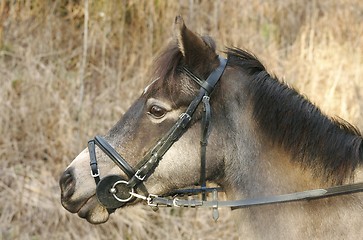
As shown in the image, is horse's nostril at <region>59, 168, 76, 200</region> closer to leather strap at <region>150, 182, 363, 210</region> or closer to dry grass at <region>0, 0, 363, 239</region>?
leather strap at <region>150, 182, 363, 210</region>

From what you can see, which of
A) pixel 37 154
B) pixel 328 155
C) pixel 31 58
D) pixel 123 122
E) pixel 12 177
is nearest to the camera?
pixel 328 155

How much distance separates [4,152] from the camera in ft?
26.6

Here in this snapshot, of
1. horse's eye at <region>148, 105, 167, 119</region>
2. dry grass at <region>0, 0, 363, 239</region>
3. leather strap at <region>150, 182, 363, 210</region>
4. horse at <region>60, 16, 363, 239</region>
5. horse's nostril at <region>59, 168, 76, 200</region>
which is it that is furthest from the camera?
dry grass at <region>0, 0, 363, 239</region>

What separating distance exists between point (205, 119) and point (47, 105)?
549cm

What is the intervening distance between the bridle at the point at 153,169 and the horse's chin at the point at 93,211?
5 cm

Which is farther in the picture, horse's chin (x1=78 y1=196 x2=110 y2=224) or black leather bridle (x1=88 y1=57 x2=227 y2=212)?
horse's chin (x1=78 y1=196 x2=110 y2=224)

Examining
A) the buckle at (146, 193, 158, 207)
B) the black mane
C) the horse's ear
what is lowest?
the buckle at (146, 193, 158, 207)

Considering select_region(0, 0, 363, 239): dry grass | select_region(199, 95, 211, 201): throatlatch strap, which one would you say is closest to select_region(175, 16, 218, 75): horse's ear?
select_region(199, 95, 211, 201): throatlatch strap

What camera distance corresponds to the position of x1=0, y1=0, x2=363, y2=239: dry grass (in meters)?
7.15

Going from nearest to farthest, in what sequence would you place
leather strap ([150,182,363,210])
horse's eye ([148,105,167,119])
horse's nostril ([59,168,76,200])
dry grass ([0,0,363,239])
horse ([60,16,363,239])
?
leather strap ([150,182,363,210]) < horse ([60,16,363,239]) < horse's eye ([148,105,167,119]) < horse's nostril ([59,168,76,200]) < dry grass ([0,0,363,239])

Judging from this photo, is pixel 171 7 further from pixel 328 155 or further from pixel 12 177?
pixel 328 155

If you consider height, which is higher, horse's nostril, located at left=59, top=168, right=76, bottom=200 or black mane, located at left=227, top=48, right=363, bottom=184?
black mane, located at left=227, top=48, right=363, bottom=184

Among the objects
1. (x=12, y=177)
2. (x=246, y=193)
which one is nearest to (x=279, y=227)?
(x=246, y=193)

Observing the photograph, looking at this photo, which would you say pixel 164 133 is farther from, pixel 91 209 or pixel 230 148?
pixel 91 209
